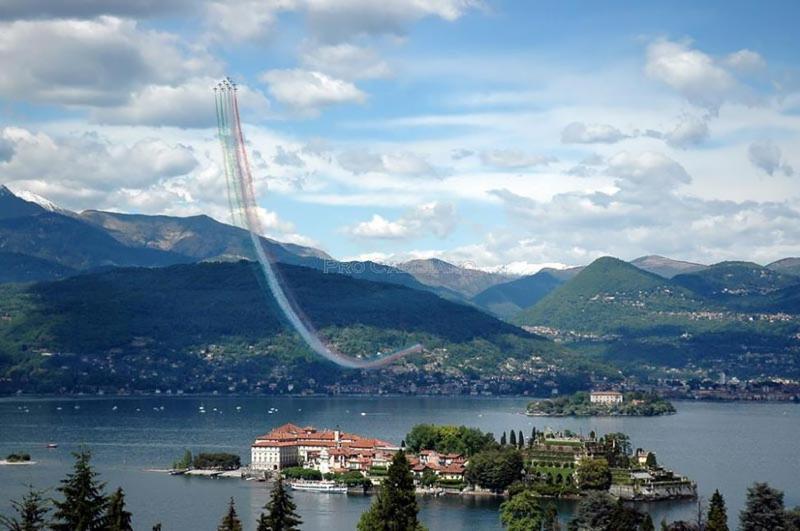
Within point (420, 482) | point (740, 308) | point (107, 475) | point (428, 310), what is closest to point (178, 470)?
point (107, 475)

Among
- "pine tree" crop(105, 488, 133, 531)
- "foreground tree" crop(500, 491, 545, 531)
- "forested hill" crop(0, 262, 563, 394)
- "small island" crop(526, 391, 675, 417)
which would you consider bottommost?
"foreground tree" crop(500, 491, 545, 531)

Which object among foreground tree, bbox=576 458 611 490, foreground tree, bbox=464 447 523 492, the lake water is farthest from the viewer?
foreground tree, bbox=464 447 523 492

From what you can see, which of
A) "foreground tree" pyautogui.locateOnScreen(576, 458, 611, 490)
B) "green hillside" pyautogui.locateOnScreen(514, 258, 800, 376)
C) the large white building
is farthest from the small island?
"foreground tree" pyautogui.locateOnScreen(576, 458, 611, 490)

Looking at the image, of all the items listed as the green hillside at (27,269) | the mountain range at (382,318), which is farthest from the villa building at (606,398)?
the green hillside at (27,269)

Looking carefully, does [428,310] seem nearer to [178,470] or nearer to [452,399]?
[452,399]

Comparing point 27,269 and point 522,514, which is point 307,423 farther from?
point 27,269

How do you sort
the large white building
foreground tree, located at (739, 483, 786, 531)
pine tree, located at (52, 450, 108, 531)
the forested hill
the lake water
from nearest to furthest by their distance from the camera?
pine tree, located at (52, 450, 108, 531) < foreground tree, located at (739, 483, 786, 531) < the lake water < the large white building < the forested hill

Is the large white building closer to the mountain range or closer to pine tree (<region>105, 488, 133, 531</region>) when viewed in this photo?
pine tree (<region>105, 488, 133, 531</region>)
